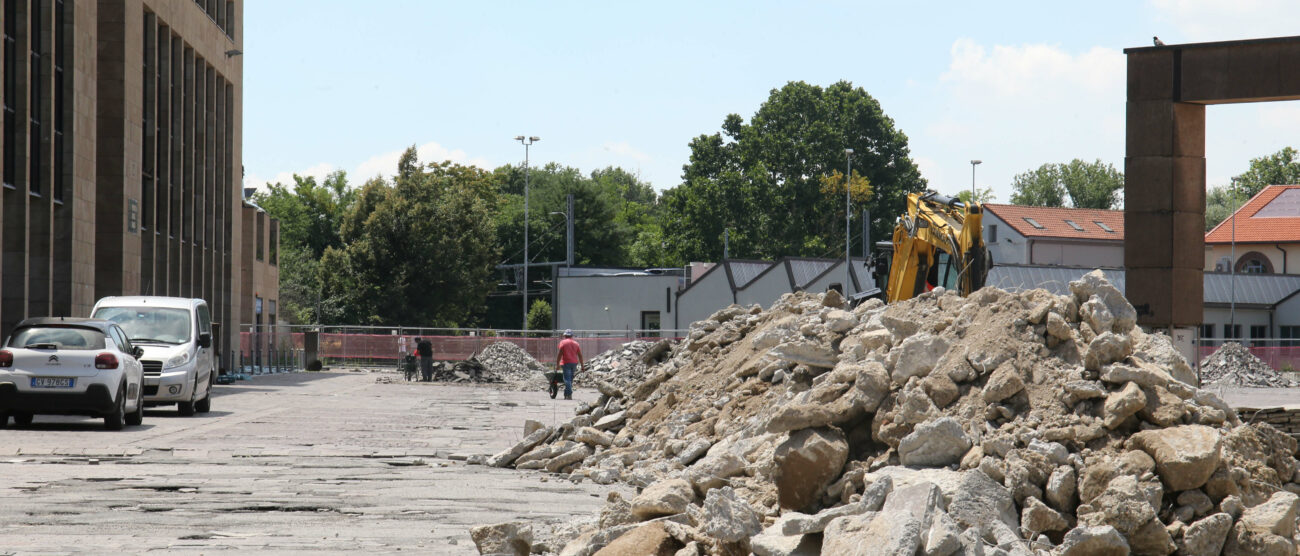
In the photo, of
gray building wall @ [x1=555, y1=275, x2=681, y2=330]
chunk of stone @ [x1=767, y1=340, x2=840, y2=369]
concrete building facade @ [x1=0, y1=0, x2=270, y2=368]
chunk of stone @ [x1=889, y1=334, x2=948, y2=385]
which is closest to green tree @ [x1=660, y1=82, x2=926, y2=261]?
gray building wall @ [x1=555, y1=275, x2=681, y2=330]

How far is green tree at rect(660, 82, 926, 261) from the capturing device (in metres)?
83.0

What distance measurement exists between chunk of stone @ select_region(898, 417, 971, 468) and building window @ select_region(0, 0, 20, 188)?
23.7 metres

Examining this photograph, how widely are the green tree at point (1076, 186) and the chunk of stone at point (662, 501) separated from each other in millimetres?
111145

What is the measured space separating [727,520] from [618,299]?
59.8 meters

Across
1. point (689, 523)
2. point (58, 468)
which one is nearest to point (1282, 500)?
point (689, 523)

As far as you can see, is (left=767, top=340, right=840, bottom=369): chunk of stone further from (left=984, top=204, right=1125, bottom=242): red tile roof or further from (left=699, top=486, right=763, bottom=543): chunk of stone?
(left=984, top=204, right=1125, bottom=242): red tile roof

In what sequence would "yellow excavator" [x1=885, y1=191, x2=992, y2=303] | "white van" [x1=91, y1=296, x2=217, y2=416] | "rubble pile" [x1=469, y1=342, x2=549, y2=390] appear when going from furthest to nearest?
"rubble pile" [x1=469, y1=342, x2=549, y2=390] → "yellow excavator" [x1=885, y1=191, x2=992, y2=303] → "white van" [x1=91, y1=296, x2=217, y2=416]

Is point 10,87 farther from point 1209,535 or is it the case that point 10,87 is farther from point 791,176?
point 791,176

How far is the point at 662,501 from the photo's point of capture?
28.2ft

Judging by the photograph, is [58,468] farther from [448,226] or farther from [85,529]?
[448,226]

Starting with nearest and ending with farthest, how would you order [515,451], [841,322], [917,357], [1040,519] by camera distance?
1. [1040,519]
2. [917,357]
3. [841,322]
4. [515,451]

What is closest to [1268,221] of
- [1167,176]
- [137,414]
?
[1167,176]

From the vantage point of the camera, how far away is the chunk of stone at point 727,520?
779 centimetres

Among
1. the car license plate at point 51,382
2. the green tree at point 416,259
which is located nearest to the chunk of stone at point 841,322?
the car license plate at point 51,382
